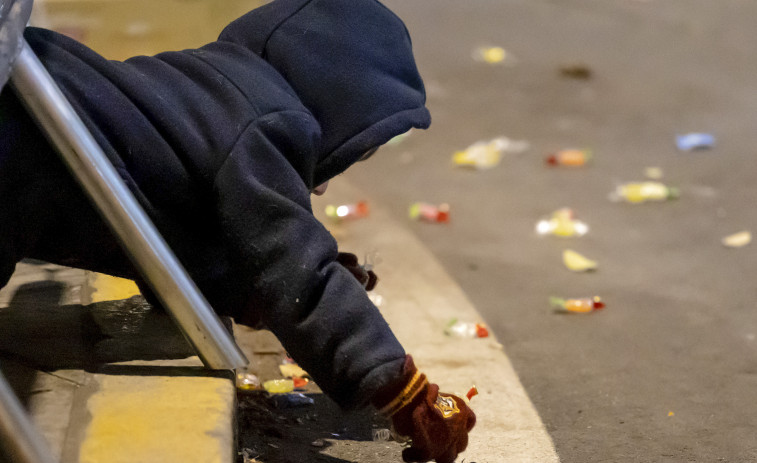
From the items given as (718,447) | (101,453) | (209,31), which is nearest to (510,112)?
(209,31)

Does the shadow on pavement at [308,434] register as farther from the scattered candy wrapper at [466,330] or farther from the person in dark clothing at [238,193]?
the scattered candy wrapper at [466,330]

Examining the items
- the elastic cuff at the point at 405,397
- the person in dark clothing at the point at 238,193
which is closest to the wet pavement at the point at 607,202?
the elastic cuff at the point at 405,397

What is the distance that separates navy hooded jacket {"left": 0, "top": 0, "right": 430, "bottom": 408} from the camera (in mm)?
1573

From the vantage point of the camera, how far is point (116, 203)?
1472 mm

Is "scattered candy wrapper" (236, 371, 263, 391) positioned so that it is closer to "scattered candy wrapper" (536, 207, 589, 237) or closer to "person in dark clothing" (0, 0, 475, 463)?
"person in dark clothing" (0, 0, 475, 463)

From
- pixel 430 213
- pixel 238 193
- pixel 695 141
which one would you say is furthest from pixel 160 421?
pixel 695 141

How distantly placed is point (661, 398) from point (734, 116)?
2.56 metres

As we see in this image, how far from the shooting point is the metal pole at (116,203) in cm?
142

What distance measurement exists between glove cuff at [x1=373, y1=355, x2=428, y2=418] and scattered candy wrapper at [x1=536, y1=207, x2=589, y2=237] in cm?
175

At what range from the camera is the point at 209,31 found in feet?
11.3

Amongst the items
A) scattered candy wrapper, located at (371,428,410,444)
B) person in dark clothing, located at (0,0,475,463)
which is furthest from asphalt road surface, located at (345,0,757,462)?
person in dark clothing, located at (0,0,475,463)

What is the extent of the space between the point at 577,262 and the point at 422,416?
1.50 metres

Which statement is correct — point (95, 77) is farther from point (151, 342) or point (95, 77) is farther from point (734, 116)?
point (734, 116)

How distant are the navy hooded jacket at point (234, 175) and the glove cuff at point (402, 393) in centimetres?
2
